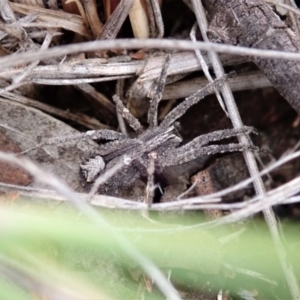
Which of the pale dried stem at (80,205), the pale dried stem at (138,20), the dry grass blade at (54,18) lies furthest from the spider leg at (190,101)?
the pale dried stem at (80,205)

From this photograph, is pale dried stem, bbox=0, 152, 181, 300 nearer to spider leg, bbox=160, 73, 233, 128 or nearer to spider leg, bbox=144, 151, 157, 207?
spider leg, bbox=144, 151, 157, 207

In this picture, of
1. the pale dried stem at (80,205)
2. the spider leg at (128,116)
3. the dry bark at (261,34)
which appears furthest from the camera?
the spider leg at (128,116)

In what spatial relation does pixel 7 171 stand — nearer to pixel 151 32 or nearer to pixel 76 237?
pixel 76 237

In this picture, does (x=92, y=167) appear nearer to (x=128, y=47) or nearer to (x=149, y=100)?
(x=149, y=100)

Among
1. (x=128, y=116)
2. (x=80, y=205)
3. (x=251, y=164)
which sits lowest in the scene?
(x=80, y=205)

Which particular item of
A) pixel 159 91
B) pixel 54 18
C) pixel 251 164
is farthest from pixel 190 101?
pixel 54 18

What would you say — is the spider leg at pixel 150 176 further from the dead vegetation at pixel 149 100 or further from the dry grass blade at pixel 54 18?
the dry grass blade at pixel 54 18

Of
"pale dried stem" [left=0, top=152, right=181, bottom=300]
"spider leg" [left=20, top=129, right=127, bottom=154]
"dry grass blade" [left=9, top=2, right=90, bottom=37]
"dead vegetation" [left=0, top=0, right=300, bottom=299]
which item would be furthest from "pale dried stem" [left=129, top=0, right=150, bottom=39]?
"pale dried stem" [left=0, top=152, right=181, bottom=300]

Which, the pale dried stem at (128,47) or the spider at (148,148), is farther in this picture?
the spider at (148,148)
